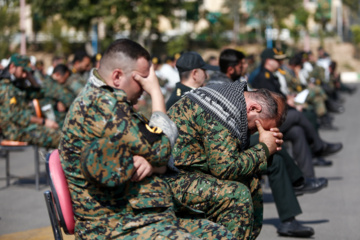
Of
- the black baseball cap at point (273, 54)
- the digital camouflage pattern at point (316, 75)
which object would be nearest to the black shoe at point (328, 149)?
the black baseball cap at point (273, 54)

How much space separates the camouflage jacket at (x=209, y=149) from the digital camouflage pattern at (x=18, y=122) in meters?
4.79

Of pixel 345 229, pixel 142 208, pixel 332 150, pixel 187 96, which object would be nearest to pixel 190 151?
pixel 187 96

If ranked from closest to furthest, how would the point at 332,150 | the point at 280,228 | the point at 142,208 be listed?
the point at 142,208
the point at 280,228
the point at 332,150

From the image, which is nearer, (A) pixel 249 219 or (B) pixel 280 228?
(A) pixel 249 219

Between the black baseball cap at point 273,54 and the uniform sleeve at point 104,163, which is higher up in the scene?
the uniform sleeve at point 104,163

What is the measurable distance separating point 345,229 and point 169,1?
3850 centimetres

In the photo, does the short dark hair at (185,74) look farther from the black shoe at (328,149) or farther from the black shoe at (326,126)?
the black shoe at (326,126)

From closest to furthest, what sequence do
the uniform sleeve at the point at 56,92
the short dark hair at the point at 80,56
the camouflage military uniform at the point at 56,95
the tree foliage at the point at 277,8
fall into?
the camouflage military uniform at the point at 56,95 → the uniform sleeve at the point at 56,92 → the short dark hair at the point at 80,56 → the tree foliage at the point at 277,8

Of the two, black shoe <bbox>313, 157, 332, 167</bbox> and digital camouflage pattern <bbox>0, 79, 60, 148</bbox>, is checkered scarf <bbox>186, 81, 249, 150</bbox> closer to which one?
digital camouflage pattern <bbox>0, 79, 60, 148</bbox>

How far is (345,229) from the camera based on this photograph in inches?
289

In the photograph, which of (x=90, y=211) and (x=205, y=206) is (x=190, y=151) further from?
(x=90, y=211)

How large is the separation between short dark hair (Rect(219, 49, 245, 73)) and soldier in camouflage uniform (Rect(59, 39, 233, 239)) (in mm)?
4568

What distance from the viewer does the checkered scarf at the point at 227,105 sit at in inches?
183

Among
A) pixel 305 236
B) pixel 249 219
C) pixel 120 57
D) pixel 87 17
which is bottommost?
pixel 87 17
